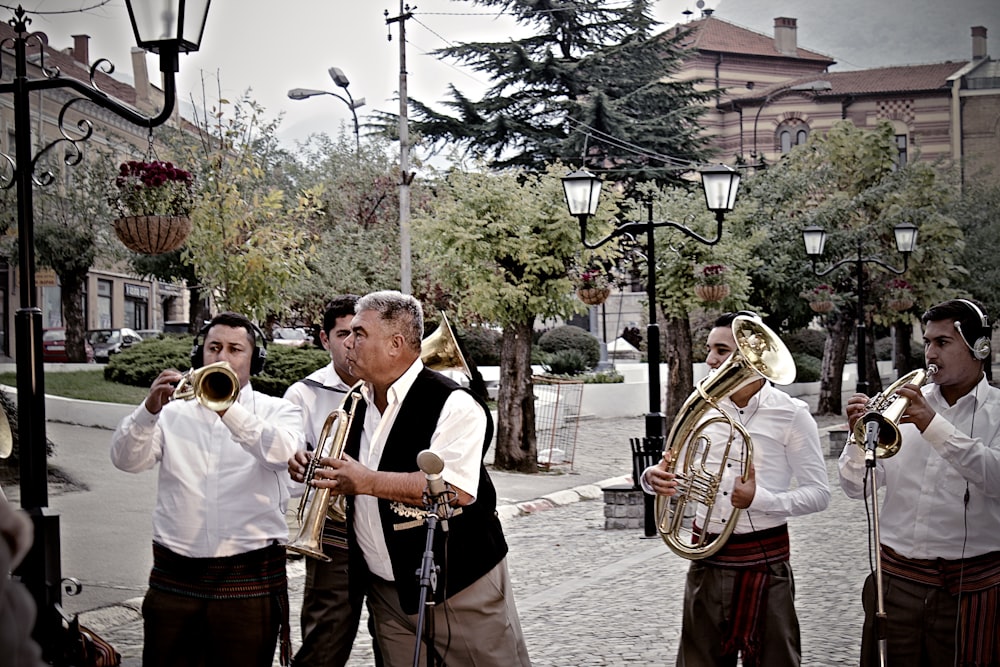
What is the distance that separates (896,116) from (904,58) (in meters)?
3.06

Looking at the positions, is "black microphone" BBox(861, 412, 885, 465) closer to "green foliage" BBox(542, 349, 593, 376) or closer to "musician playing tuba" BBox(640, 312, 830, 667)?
"musician playing tuba" BBox(640, 312, 830, 667)

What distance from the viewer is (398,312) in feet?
14.0

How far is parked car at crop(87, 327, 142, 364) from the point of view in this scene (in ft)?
60.3

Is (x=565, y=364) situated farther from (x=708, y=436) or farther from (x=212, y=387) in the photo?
(x=212, y=387)

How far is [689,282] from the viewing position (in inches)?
855

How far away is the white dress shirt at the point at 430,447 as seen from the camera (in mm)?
4094

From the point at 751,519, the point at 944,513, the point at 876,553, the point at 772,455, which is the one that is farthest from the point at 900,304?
the point at 876,553

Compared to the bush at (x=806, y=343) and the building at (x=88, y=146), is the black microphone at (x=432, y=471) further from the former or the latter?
the bush at (x=806, y=343)

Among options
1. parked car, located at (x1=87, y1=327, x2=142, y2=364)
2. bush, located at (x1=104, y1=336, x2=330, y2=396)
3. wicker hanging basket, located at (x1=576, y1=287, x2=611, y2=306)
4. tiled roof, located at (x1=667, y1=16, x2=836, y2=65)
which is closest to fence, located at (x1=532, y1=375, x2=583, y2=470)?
wicker hanging basket, located at (x1=576, y1=287, x2=611, y2=306)

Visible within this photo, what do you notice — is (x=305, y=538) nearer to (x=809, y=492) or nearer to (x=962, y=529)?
(x=809, y=492)

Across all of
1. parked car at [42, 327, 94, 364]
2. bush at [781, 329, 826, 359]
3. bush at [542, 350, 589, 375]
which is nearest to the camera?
parked car at [42, 327, 94, 364]

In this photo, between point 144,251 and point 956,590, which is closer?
point 956,590

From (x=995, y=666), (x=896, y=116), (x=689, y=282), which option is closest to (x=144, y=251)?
(x=995, y=666)

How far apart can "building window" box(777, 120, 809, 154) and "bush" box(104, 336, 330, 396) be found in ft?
146
